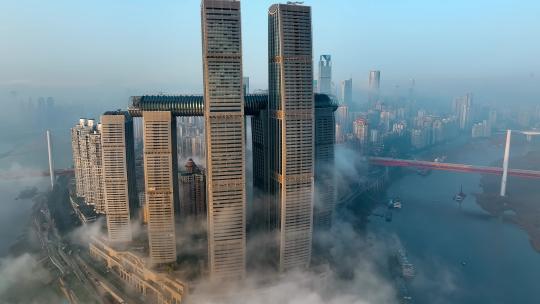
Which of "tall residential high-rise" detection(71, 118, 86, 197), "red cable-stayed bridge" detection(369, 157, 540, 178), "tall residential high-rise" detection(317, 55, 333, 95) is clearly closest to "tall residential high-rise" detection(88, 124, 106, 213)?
"tall residential high-rise" detection(71, 118, 86, 197)

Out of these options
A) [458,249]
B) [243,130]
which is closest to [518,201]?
[458,249]

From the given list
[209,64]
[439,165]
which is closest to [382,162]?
[439,165]

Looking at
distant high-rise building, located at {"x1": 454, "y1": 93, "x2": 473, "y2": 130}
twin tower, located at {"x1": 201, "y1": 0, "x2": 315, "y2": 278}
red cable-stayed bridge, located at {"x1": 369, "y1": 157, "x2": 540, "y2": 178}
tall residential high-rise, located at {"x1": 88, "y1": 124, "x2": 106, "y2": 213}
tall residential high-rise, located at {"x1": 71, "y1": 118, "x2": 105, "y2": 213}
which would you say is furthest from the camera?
distant high-rise building, located at {"x1": 454, "y1": 93, "x2": 473, "y2": 130}

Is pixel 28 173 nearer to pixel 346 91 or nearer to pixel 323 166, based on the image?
pixel 323 166

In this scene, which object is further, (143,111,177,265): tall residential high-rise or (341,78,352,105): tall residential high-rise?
(341,78,352,105): tall residential high-rise

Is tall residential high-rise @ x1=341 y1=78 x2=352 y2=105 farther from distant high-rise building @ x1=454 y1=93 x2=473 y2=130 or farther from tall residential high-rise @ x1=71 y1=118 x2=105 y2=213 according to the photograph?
tall residential high-rise @ x1=71 y1=118 x2=105 y2=213

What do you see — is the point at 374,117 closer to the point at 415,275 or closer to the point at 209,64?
the point at 415,275

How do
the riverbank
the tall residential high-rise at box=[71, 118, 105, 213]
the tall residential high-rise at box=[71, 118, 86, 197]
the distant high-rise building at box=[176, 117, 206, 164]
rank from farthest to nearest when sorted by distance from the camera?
1. the distant high-rise building at box=[176, 117, 206, 164]
2. the riverbank
3. the tall residential high-rise at box=[71, 118, 86, 197]
4. the tall residential high-rise at box=[71, 118, 105, 213]

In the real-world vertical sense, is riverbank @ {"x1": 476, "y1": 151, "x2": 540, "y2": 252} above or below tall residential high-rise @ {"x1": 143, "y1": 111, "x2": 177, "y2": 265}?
below
